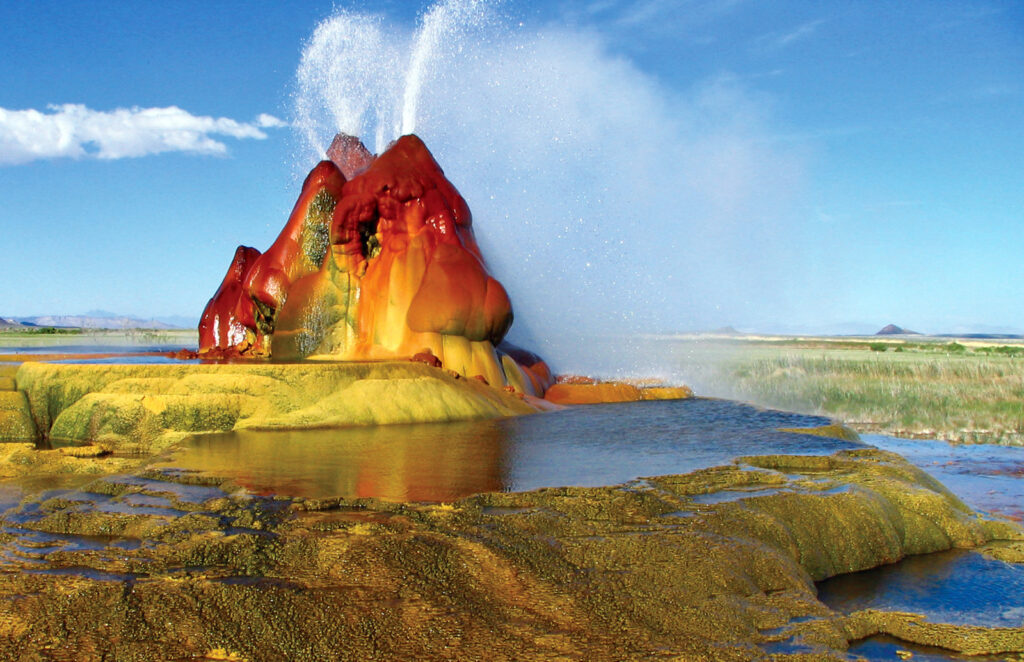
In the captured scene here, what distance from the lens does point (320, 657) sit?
4418 millimetres

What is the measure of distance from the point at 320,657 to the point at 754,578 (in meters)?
3.11

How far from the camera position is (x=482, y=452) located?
33.8 feet

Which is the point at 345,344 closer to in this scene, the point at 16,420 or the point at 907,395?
the point at 16,420

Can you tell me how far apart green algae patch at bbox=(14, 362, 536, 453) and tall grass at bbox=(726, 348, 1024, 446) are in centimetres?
1009

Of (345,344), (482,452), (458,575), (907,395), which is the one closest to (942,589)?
(458,575)

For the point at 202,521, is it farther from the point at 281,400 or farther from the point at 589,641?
the point at 281,400

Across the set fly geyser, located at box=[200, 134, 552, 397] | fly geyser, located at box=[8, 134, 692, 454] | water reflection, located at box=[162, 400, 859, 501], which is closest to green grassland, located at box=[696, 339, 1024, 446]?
water reflection, located at box=[162, 400, 859, 501]

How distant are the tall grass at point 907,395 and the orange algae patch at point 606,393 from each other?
3.69 metres

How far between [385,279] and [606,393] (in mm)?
5380

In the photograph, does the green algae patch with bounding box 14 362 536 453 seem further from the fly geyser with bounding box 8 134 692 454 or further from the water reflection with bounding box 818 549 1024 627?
the water reflection with bounding box 818 549 1024 627

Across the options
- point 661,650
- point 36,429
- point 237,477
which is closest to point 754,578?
point 661,650

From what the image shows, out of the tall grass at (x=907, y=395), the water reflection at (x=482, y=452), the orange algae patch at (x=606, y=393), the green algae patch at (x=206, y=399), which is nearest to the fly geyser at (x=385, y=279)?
the orange algae patch at (x=606, y=393)

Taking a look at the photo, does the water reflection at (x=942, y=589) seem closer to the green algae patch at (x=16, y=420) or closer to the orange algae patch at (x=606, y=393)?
the orange algae patch at (x=606, y=393)

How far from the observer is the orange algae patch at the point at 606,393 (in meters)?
18.2
